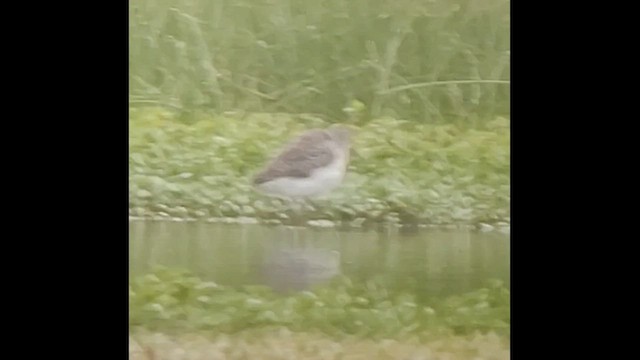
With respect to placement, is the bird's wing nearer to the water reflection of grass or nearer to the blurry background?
the blurry background

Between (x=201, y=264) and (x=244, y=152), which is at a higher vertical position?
(x=244, y=152)

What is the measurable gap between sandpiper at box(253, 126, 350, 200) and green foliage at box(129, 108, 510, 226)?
0.04 ft

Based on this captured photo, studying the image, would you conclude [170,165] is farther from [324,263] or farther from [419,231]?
[419,231]

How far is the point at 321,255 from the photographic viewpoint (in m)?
1.06

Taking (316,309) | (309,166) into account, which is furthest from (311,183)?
(316,309)

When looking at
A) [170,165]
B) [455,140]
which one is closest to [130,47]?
[170,165]

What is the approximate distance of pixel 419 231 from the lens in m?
1.06

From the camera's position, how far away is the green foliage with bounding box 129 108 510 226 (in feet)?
3.47

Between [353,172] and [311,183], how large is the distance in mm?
62

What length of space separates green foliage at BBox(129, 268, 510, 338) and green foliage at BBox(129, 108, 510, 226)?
0.10 m

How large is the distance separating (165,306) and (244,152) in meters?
0.25

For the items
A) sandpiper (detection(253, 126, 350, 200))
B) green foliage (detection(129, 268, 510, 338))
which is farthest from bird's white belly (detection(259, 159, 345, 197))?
green foliage (detection(129, 268, 510, 338))

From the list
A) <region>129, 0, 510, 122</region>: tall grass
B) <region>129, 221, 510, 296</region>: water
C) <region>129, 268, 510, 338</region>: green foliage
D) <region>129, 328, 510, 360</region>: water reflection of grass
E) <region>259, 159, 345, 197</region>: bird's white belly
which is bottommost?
<region>129, 328, 510, 360</region>: water reflection of grass

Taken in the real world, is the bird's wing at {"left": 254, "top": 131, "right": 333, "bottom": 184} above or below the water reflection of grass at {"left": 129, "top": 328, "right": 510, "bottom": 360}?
above
